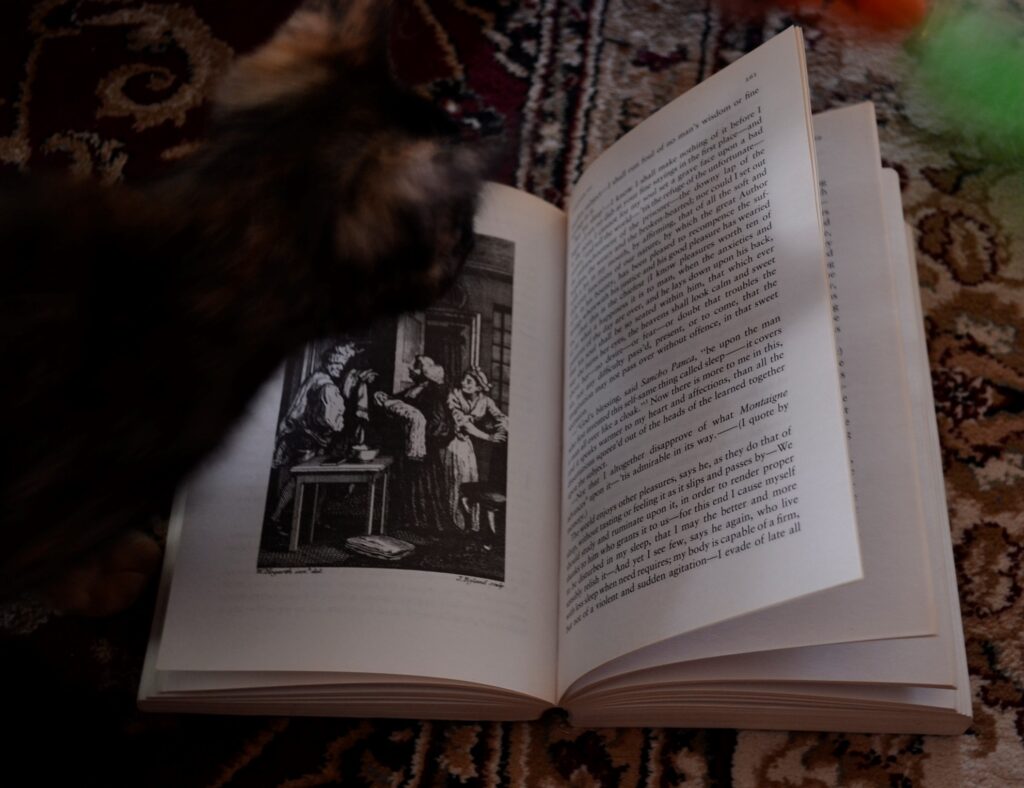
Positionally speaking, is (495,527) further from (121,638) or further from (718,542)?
(121,638)

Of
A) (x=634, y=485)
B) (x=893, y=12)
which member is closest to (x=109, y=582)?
(x=634, y=485)

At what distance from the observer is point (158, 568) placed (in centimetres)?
76

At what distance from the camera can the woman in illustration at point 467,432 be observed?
0.73 meters

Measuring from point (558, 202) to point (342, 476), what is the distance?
Answer: 32cm

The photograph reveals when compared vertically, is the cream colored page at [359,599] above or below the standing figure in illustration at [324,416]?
below

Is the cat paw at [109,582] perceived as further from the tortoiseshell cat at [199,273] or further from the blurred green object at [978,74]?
the blurred green object at [978,74]

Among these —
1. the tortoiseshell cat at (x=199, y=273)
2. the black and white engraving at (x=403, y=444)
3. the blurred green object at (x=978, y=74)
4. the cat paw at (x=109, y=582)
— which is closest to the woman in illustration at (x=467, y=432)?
the black and white engraving at (x=403, y=444)

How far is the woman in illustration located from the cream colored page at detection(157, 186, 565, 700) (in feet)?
0.05

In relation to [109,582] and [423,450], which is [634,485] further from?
[109,582]

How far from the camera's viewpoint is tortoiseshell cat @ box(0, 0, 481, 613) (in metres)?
0.58

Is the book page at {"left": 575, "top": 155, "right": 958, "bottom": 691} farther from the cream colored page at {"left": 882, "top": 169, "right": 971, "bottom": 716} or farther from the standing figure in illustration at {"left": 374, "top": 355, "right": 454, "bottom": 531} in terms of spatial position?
the standing figure in illustration at {"left": 374, "top": 355, "right": 454, "bottom": 531}

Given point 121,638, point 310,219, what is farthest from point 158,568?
point 310,219

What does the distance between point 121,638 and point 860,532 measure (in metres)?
0.48

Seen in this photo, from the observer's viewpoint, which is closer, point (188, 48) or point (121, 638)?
point (121, 638)
